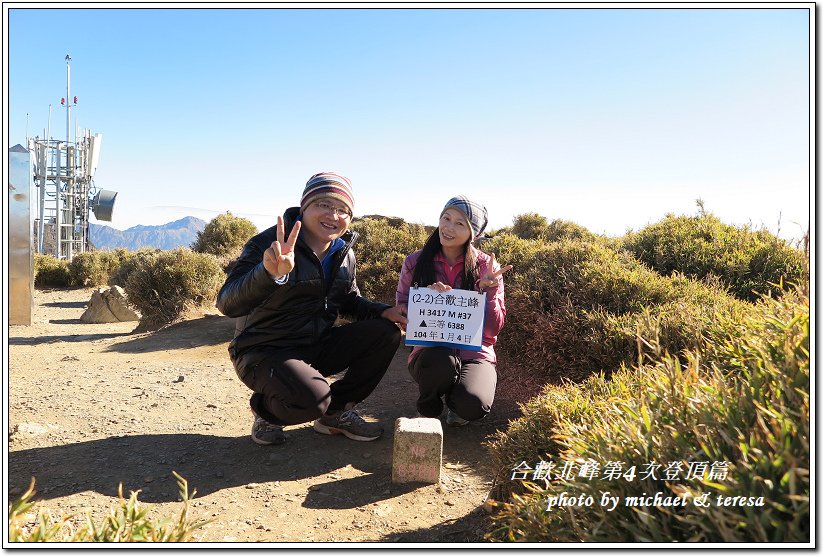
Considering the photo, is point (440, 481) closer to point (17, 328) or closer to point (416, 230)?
point (416, 230)

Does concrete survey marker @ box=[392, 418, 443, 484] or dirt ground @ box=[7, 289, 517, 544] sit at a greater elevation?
concrete survey marker @ box=[392, 418, 443, 484]

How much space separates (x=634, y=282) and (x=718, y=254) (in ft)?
6.21

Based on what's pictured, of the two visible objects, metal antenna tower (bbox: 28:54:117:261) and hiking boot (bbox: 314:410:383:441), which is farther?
metal antenna tower (bbox: 28:54:117:261)

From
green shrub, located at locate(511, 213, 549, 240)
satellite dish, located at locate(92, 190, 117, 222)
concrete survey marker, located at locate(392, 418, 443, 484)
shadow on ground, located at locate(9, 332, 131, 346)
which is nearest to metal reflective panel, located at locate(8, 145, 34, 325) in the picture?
shadow on ground, located at locate(9, 332, 131, 346)

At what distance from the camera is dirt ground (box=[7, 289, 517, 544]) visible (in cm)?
289

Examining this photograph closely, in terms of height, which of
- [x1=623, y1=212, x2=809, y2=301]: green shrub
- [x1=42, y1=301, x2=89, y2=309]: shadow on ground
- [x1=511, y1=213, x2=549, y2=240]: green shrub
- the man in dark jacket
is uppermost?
[x1=511, y1=213, x2=549, y2=240]: green shrub

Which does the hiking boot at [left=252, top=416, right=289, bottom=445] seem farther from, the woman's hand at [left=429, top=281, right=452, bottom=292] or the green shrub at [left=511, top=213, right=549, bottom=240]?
the green shrub at [left=511, top=213, right=549, bottom=240]

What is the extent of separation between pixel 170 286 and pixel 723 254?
8.60m

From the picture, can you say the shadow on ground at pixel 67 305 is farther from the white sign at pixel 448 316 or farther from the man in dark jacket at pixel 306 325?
the white sign at pixel 448 316

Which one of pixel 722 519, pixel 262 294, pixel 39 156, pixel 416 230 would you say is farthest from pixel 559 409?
pixel 39 156

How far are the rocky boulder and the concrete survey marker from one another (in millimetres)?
9210

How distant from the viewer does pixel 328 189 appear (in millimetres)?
3512

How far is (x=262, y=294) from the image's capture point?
330cm

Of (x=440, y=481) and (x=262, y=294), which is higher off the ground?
(x=262, y=294)
